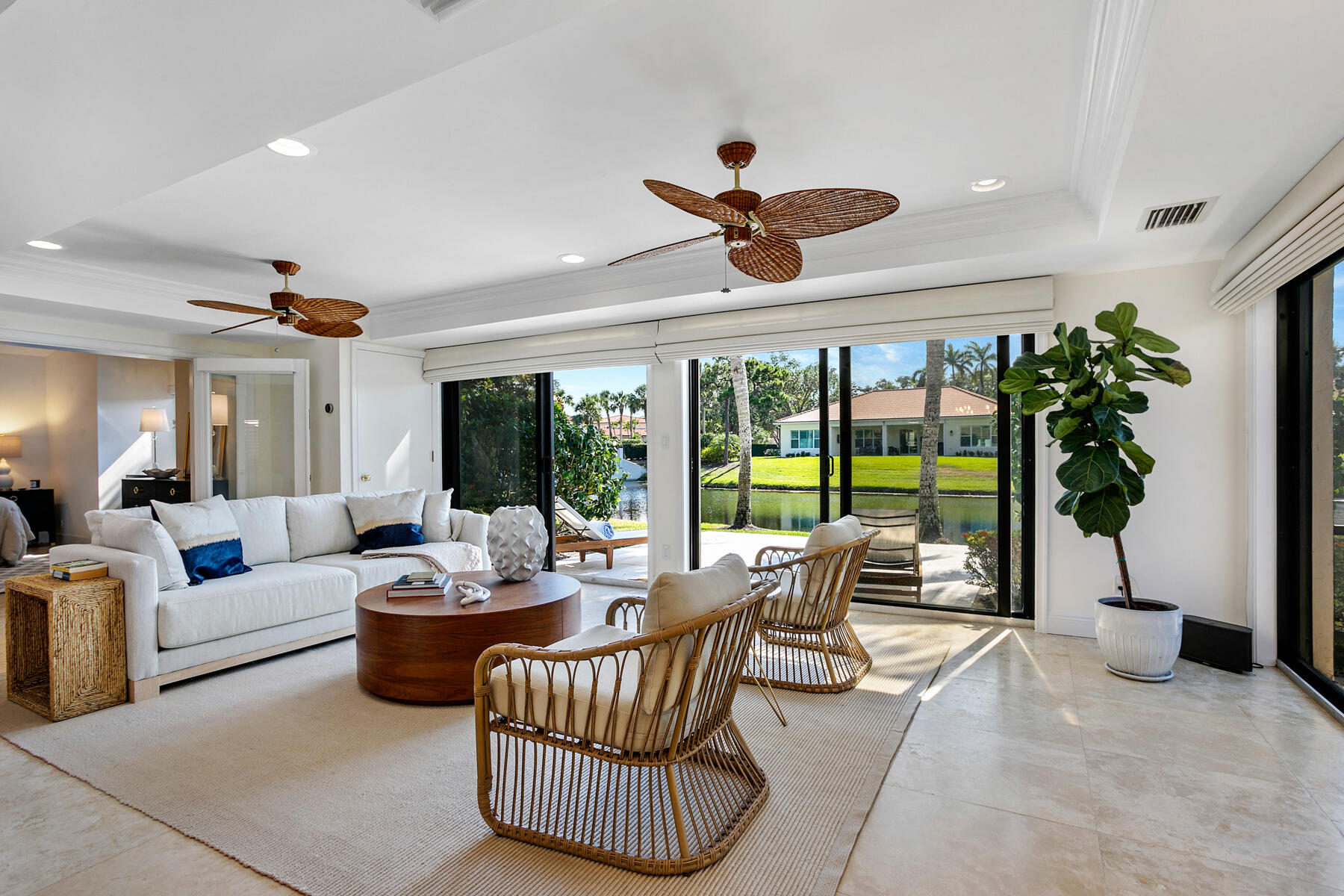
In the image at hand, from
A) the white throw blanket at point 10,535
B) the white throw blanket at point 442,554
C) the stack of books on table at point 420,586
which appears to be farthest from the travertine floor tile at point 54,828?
the white throw blanket at point 10,535

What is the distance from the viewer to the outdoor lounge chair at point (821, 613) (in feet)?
10.3

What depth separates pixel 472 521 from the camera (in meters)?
5.22

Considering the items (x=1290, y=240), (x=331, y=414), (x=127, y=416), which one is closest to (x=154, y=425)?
(x=127, y=416)

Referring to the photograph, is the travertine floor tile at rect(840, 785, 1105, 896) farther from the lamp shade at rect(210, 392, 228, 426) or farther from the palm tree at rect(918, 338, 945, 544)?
the lamp shade at rect(210, 392, 228, 426)

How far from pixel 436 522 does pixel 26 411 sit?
6444 mm

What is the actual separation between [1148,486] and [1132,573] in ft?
1.66

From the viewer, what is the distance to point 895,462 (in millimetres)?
4805

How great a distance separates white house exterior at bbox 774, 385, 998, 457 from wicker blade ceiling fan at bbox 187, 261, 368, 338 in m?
3.17

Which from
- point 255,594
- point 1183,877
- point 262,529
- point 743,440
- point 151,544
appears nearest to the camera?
point 1183,877

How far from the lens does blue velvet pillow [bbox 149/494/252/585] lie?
376cm

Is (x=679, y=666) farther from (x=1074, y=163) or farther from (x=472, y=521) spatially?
(x=472, y=521)

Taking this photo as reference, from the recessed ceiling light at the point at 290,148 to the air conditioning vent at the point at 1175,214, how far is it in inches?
142

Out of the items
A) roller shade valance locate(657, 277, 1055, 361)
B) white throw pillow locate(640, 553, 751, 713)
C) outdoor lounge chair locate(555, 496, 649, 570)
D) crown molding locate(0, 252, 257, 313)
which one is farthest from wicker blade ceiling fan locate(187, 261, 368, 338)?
white throw pillow locate(640, 553, 751, 713)

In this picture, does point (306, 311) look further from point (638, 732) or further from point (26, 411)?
point (26, 411)
